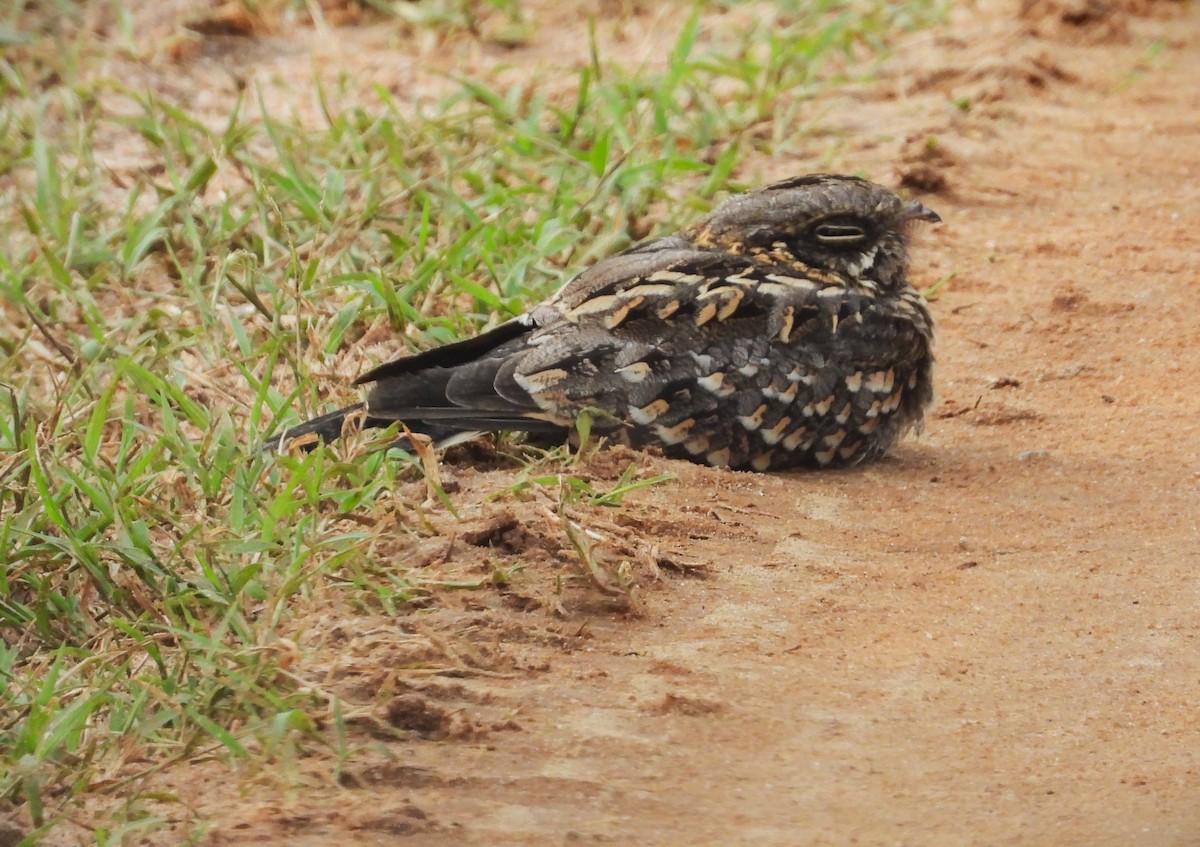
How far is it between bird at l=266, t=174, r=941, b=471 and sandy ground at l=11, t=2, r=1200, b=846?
137 mm

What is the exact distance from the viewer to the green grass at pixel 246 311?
127 inches

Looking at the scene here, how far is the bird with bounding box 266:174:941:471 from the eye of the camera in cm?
425

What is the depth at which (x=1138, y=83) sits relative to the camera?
7250 mm

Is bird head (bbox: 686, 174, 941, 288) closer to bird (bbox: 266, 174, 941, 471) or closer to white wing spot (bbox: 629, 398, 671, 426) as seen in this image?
bird (bbox: 266, 174, 941, 471)

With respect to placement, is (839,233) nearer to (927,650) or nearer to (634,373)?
(634,373)

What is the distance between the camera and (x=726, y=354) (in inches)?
174

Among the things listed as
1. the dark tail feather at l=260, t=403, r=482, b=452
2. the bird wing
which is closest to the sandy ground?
the bird wing

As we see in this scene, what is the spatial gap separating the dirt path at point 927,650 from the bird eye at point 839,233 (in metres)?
0.59

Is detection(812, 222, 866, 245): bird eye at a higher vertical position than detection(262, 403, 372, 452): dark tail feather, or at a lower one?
higher

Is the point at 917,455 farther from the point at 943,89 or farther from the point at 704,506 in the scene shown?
the point at 943,89

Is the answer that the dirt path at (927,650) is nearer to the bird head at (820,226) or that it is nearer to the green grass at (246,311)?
the green grass at (246,311)

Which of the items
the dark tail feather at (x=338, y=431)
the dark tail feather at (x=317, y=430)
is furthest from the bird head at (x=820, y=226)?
the dark tail feather at (x=317, y=430)

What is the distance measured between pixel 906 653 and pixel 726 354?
1.23m

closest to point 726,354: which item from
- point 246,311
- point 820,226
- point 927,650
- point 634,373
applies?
point 634,373
